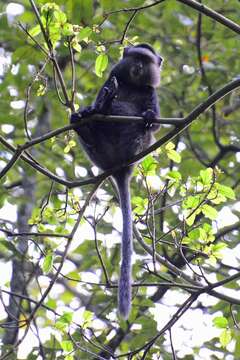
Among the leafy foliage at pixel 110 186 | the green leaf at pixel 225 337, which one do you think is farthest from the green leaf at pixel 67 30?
the green leaf at pixel 225 337

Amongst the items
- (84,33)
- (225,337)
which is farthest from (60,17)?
(225,337)

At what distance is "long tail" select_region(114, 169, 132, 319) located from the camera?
453 cm

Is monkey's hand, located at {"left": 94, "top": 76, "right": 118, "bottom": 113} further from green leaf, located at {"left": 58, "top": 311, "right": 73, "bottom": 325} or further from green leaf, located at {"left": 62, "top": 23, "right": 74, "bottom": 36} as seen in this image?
green leaf, located at {"left": 58, "top": 311, "right": 73, "bottom": 325}

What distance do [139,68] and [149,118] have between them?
4.75 feet

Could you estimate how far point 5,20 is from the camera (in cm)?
678

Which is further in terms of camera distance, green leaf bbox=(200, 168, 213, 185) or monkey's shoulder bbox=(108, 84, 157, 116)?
monkey's shoulder bbox=(108, 84, 157, 116)

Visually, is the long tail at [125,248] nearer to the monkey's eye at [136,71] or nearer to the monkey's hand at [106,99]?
the monkey's hand at [106,99]

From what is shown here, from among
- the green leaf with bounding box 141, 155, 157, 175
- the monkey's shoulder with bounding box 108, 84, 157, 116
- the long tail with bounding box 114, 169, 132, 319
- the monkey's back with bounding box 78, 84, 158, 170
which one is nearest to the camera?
the long tail with bounding box 114, 169, 132, 319

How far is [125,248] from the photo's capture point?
4922 millimetres

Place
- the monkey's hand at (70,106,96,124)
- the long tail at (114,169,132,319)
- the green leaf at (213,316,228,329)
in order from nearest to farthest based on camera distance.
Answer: the long tail at (114,169,132,319)
the green leaf at (213,316,228,329)
the monkey's hand at (70,106,96,124)

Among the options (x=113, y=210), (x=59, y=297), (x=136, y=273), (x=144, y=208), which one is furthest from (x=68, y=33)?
(x=59, y=297)

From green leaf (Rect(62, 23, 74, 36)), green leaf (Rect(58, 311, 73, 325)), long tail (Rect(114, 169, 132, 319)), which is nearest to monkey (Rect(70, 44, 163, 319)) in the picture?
long tail (Rect(114, 169, 132, 319))

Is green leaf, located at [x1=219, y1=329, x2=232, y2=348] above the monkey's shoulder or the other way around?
the other way around

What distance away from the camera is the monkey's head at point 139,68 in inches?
227
